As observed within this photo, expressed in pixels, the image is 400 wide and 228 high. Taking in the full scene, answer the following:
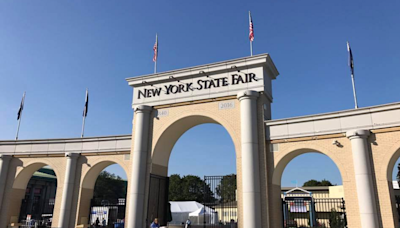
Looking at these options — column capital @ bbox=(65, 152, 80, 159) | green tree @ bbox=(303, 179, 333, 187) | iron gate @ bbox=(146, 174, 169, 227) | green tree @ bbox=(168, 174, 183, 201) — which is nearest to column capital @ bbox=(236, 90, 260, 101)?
iron gate @ bbox=(146, 174, 169, 227)

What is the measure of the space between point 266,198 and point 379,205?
493cm

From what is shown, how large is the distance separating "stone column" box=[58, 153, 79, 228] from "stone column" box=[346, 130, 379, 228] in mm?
17256

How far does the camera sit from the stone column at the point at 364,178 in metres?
13.3

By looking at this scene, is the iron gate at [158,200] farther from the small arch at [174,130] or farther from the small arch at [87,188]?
the small arch at [87,188]

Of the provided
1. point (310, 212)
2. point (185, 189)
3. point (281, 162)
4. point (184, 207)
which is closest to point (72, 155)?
point (281, 162)

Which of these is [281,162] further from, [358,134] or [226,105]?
[226,105]

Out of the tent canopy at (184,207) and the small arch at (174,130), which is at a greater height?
the small arch at (174,130)

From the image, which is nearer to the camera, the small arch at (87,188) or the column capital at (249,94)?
the column capital at (249,94)

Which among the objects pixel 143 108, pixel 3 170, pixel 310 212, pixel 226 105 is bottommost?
pixel 310 212

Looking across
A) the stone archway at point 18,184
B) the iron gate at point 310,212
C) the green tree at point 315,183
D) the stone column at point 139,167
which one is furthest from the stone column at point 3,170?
the green tree at point 315,183

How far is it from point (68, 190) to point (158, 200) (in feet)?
20.8

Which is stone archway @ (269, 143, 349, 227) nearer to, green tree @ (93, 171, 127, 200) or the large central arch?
the large central arch

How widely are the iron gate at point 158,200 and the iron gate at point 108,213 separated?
2.96 meters

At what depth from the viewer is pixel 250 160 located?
1580 cm
